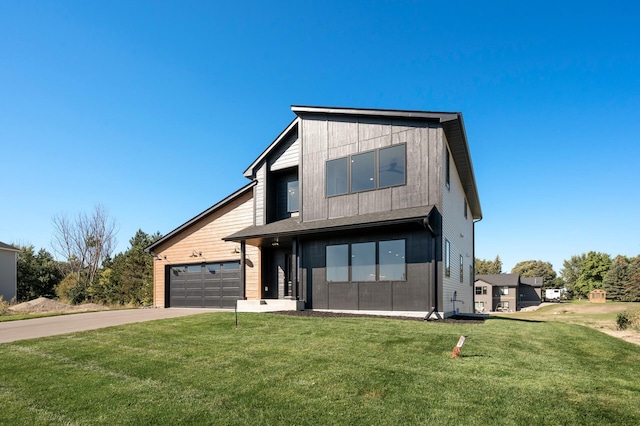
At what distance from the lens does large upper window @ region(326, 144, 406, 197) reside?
Result: 12211 mm

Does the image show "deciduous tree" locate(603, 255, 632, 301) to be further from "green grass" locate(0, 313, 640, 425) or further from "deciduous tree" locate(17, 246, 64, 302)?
"deciduous tree" locate(17, 246, 64, 302)

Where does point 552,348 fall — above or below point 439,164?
below

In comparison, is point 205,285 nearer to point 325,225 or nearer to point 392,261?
point 325,225

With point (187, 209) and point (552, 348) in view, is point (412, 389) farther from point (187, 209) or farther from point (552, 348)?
point (187, 209)

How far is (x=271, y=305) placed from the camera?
13.9 metres

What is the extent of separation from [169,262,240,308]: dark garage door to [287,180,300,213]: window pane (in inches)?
143

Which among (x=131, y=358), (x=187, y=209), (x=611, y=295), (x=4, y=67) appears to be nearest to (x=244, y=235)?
(x=131, y=358)

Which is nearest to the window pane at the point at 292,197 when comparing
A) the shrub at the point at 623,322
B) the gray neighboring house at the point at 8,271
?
the shrub at the point at 623,322

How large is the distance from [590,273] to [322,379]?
9566 centimetres

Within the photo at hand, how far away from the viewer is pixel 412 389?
4.35m

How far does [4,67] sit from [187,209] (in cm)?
1809

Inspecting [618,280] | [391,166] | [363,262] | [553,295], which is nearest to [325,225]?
[363,262]

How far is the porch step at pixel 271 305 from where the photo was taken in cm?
1333

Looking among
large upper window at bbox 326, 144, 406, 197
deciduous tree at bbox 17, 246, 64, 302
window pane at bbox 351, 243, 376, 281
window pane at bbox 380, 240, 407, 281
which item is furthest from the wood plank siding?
deciduous tree at bbox 17, 246, 64, 302
